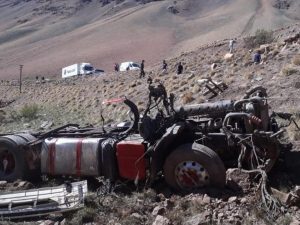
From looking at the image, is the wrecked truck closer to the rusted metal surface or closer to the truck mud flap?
the truck mud flap

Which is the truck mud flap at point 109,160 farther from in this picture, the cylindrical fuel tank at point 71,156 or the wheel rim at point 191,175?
the wheel rim at point 191,175

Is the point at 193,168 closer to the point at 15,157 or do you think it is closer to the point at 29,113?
the point at 15,157

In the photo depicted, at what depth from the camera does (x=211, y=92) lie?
20.0m

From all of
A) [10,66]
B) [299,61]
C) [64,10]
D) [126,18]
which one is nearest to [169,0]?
[126,18]

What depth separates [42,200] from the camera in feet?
27.0

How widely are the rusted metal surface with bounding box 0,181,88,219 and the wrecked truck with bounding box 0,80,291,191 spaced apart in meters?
0.60

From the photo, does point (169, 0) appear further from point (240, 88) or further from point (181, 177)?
point (181, 177)

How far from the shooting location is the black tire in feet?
31.6

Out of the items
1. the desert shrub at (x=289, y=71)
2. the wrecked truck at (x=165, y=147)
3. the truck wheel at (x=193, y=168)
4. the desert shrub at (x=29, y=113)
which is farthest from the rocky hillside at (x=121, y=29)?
the truck wheel at (x=193, y=168)

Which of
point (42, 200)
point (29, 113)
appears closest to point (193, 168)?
point (42, 200)

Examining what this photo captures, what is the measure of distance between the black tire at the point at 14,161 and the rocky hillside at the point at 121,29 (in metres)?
73.9

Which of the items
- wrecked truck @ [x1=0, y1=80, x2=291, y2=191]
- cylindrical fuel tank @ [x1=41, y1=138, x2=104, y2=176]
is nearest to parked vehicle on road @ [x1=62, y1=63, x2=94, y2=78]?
wrecked truck @ [x1=0, y1=80, x2=291, y2=191]

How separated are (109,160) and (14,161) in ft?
7.40

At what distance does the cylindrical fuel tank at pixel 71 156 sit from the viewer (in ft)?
29.0
